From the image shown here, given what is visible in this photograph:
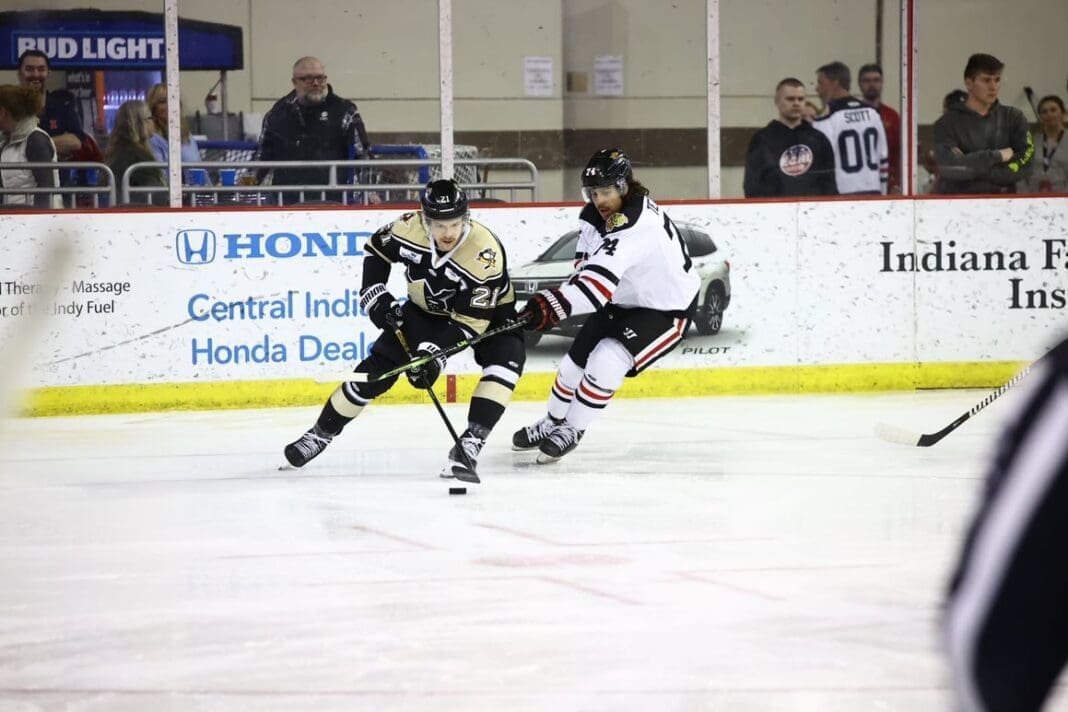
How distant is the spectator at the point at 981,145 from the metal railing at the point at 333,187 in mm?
1931

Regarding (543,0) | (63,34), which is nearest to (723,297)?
(543,0)

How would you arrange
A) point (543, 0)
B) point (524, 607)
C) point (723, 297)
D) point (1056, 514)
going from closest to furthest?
point (1056, 514) → point (524, 607) → point (723, 297) → point (543, 0)

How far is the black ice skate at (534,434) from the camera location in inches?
211

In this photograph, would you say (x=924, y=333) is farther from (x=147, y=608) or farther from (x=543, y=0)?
(x=147, y=608)

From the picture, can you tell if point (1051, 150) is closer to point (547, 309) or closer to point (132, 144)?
point (547, 309)

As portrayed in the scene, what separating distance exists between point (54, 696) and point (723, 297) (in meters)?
4.83

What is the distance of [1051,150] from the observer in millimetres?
7426

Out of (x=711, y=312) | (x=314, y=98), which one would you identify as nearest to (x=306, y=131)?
(x=314, y=98)

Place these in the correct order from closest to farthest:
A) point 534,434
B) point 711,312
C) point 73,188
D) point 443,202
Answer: point 443,202 → point 534,434 → point 73,188 → point 711,312

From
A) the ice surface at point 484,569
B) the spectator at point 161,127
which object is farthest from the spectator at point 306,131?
the ice surface at point 484,569

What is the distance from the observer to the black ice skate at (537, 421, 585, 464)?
5160 millimetres

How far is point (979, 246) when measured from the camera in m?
7.13

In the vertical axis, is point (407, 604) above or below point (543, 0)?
below

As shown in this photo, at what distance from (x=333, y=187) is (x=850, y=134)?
7.86 feet
